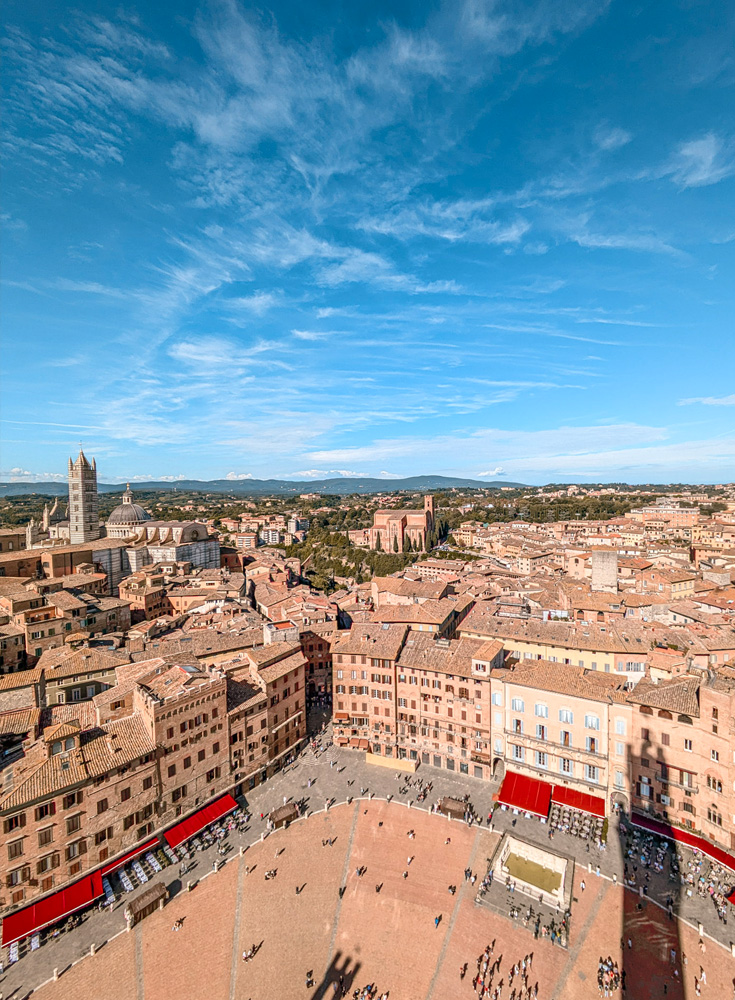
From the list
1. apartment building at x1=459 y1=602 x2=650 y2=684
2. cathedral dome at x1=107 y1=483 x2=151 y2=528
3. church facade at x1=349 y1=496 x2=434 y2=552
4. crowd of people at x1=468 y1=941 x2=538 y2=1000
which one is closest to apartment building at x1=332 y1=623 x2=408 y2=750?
apartment building at x1=459 y1=602 x2=650 y2=684

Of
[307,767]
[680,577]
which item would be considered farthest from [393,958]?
[680,577]

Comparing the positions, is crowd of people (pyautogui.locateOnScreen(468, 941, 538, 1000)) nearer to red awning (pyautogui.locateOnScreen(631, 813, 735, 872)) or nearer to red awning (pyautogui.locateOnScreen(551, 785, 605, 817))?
red awning (pyautogui.locateOnScreen(551, 785, 605, 817))

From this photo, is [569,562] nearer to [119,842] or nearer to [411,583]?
[411,583]

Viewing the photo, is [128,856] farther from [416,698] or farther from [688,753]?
[688,753]

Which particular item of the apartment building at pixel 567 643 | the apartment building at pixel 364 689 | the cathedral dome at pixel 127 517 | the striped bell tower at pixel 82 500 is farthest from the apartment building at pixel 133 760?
the cathedral dome at pixel 127 517

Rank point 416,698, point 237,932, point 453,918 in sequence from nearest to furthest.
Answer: point 237,932 → point 453,918 → point 416,698

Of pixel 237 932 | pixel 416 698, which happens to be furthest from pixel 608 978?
pixel 416 698
